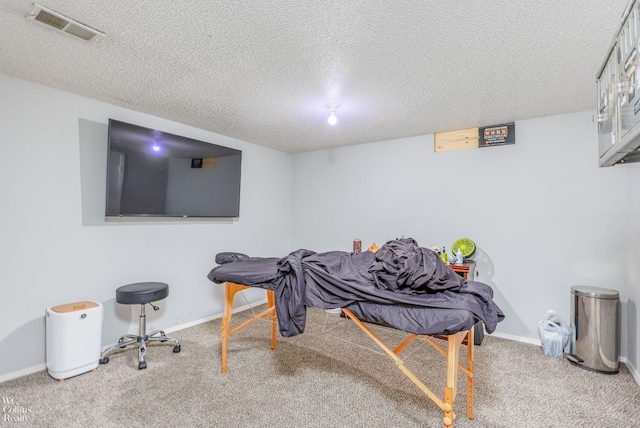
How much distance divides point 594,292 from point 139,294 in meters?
3.89

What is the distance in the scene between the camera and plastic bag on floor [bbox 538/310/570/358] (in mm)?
2773

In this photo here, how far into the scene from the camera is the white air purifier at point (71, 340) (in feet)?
7.59

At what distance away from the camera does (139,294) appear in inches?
101

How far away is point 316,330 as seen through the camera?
342cm

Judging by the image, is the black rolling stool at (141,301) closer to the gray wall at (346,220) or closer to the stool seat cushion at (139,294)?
the stool seat cushion at (139,294)

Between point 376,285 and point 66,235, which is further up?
point 66,235

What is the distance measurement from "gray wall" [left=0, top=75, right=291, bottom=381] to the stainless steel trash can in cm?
387

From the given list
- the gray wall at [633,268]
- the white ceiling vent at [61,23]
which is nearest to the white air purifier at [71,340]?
the white ceiling vent at [61,23]

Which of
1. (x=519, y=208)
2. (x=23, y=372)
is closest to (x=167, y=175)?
(x=23, y=372)

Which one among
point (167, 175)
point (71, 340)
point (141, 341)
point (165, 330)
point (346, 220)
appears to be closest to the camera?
point (71, 340)

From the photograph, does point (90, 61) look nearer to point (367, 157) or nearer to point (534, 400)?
point (367, 157)

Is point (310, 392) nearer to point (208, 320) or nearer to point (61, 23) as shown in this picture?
point (208, 320)

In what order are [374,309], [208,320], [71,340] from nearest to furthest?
[374,309]
[71,340]
[208,320]

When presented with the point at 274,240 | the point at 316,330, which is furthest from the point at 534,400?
the point at 274,240
